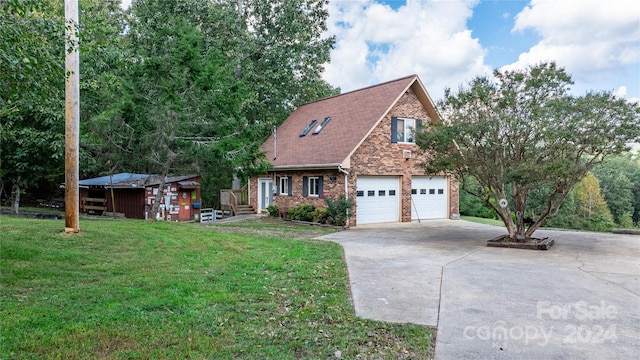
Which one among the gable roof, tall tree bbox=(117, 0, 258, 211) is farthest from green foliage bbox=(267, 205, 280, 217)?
tall tree bbox=(117, 0, 258, 211)

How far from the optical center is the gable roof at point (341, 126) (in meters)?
15.4

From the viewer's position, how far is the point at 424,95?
1684 centimetres

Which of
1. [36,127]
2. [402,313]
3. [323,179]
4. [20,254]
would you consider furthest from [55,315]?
[36,127]

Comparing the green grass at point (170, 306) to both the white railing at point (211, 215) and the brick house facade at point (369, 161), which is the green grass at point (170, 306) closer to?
the brick house facade at point (369, 161)

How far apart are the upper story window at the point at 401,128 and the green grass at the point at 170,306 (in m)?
9.91

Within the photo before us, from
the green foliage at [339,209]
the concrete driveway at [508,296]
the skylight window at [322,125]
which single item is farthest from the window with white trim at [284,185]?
the concrete driveway at [508,296]

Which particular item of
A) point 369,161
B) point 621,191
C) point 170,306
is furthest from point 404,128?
point 621,191

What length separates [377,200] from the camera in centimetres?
1616

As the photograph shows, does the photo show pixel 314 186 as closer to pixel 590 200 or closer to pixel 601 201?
pixel 590 200

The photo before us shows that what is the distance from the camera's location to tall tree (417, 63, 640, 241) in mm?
8977

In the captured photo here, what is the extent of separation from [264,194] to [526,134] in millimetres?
13197

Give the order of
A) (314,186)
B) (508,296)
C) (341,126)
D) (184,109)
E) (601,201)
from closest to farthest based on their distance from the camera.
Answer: (508,296) < (184,109) < (314,186) < (341,126) < (601,201)

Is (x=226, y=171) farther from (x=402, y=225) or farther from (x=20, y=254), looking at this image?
(x=20, y=254)

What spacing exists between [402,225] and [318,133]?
5.74m
